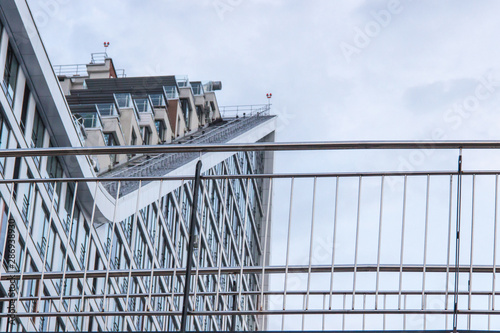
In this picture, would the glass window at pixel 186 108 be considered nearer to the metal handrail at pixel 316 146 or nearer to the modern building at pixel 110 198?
the modern building at pixel 110 198

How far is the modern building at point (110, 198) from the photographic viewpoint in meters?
8.23

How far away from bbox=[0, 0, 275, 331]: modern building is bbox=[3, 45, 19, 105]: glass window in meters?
0.07

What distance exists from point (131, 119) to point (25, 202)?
23379mm

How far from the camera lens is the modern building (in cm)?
823

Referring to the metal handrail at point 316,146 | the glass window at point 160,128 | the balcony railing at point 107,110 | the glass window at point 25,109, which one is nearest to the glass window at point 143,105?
the glass window at point 160,128

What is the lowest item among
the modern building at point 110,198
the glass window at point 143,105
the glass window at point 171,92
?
the modern building at point 110,198

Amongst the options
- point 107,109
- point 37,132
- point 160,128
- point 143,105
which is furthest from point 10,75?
point 160,128

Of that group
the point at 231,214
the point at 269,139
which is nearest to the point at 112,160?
the point at 231,214

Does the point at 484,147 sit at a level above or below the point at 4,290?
above

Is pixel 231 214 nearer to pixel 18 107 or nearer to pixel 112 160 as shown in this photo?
pixel 112 160

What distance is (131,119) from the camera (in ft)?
191

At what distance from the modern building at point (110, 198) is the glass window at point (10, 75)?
0.22ft

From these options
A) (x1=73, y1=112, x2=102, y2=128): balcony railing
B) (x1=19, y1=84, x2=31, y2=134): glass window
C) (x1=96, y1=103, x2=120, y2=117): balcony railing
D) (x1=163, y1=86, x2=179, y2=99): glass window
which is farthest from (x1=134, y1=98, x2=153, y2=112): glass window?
(x1=19, y1=84, x2=31, y2=134): glass window

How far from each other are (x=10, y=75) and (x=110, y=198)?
41.4 feet
